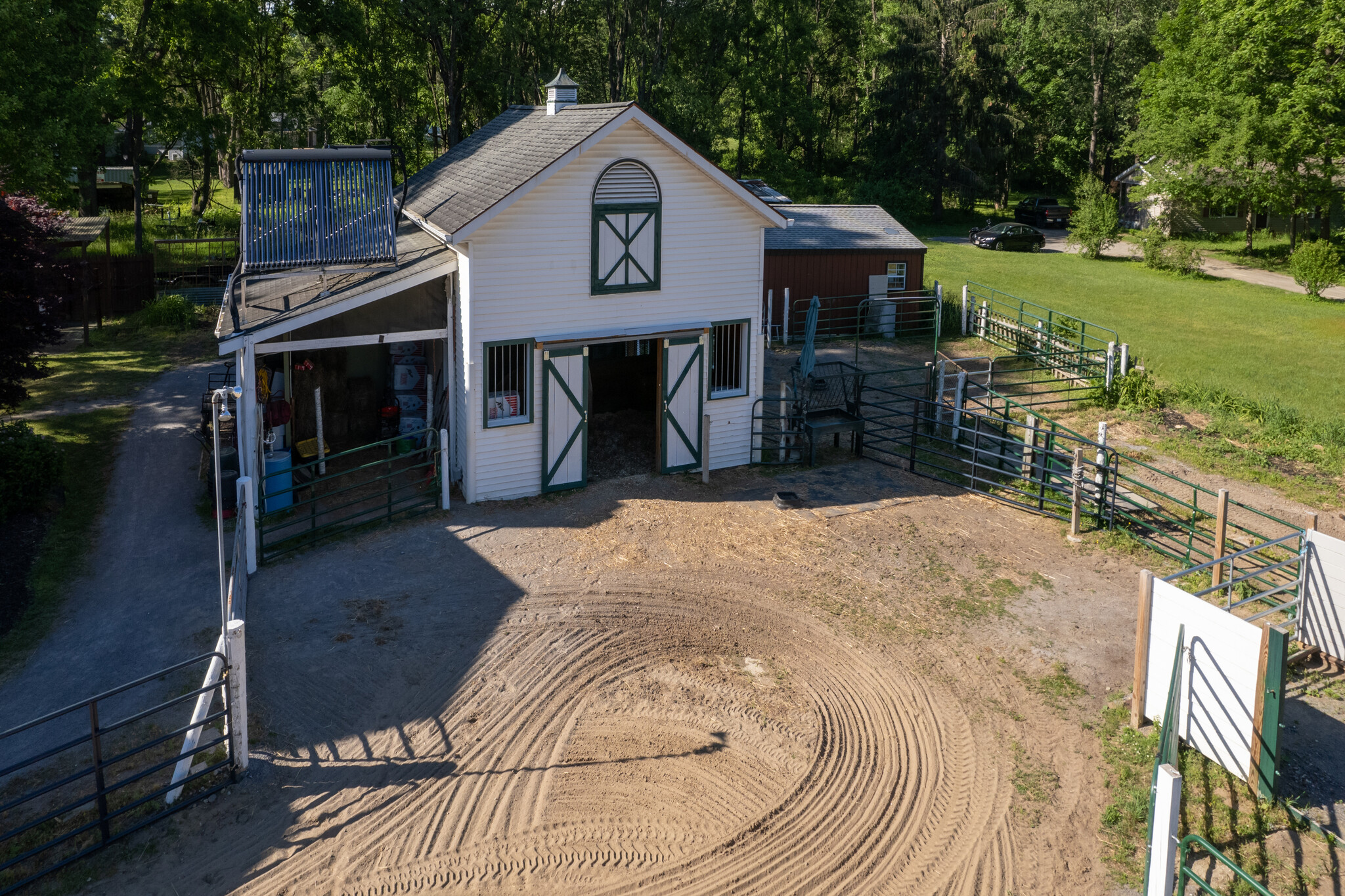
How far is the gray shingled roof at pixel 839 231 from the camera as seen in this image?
29.2 metres

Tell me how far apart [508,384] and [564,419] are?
1093 millimetres

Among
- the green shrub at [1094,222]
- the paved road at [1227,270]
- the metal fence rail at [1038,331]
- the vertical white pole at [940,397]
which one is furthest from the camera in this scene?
the green shrub at [1094,222]

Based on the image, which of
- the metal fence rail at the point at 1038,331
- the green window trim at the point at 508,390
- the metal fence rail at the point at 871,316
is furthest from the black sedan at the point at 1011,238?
the green window trim at the point at 508,390

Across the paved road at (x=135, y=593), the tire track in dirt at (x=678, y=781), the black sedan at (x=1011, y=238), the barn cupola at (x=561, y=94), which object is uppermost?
the barn cupola at (x=561, y=94)

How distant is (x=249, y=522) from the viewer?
13812 mm

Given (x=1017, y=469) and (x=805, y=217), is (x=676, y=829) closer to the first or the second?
(x=1017, y=469)

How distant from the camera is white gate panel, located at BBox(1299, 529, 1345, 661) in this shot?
39.6ft

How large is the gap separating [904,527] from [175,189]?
199 feet

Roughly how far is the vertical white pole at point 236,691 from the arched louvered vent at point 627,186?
972cm

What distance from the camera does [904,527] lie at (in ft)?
53.5

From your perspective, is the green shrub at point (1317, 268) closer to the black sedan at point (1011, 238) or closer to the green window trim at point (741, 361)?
the black sedan at point (1011, 238)

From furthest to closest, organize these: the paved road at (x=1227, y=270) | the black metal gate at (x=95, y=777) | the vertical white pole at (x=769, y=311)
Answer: the paved road at (x=1227, y=270) → the vertical white pole at (x=769, y=311) → the black metal gate at (x=95, y=777)

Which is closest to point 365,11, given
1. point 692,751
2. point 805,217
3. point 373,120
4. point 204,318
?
point 373,120

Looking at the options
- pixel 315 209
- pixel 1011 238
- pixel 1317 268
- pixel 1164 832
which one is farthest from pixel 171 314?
pixel 1317 268
